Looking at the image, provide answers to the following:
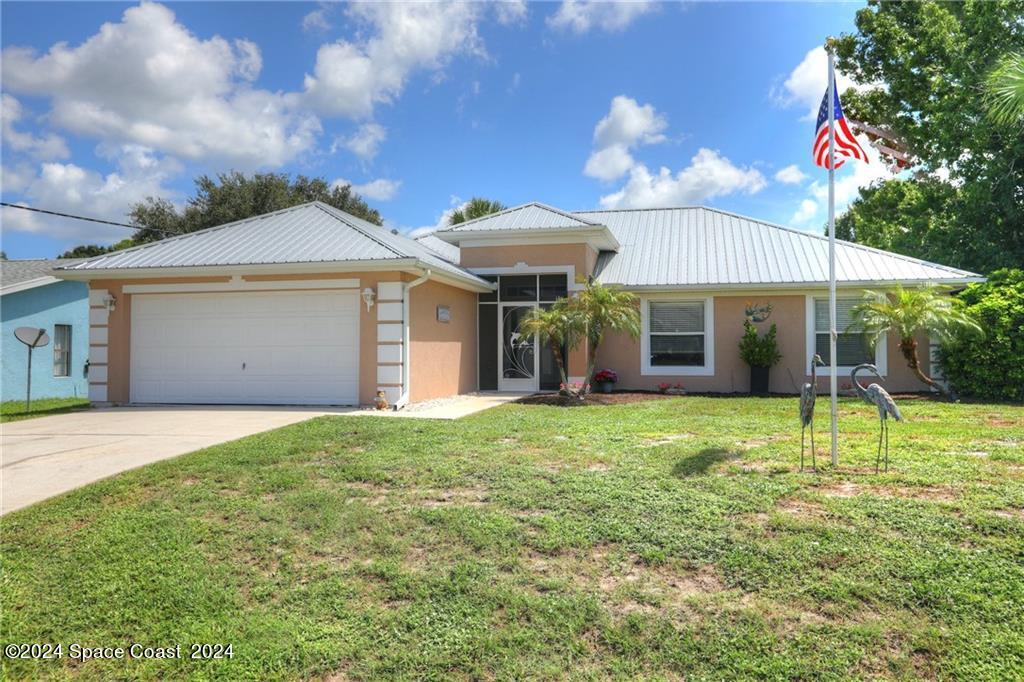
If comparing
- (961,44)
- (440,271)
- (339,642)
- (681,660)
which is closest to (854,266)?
(961,44)

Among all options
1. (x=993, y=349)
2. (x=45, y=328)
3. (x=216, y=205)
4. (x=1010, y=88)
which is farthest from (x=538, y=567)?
(x=216, y=205)

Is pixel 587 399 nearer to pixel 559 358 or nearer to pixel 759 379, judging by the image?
pixel 559 358

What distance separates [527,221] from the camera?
15.4m

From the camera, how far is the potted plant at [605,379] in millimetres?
14633

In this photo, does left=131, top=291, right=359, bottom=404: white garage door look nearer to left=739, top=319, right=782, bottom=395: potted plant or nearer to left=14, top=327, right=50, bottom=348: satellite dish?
left=14, top=327, right=50, bottom=348: satellite dish

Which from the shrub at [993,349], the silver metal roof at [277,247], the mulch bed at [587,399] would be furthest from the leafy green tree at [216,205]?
the shrub at [993,349]

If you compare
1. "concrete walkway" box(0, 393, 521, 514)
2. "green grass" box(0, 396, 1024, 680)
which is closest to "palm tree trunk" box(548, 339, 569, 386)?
"concrete walkway" box(0, 393, 521, 514)

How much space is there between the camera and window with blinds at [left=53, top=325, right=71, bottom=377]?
19203mm

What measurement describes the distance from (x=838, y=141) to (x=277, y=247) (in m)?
10.7

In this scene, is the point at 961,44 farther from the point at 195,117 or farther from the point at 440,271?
the point at 195,117

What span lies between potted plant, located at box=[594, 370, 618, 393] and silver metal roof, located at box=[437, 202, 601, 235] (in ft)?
12.0

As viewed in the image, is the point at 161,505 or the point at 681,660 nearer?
the point at 681,660

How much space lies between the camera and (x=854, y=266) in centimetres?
1448

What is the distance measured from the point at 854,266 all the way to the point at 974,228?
647 cm
